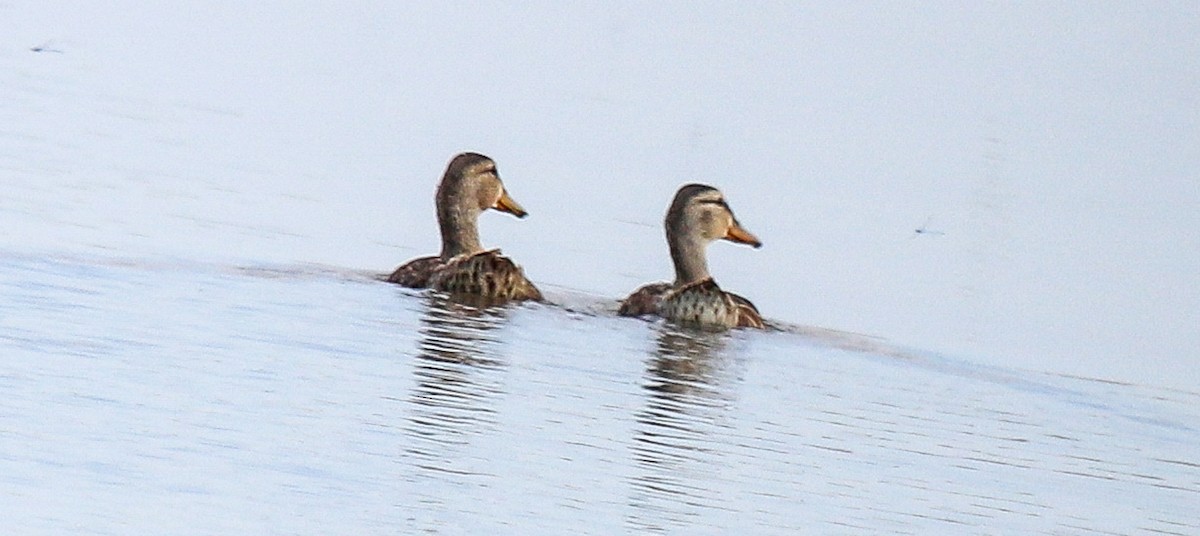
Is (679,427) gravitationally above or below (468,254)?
below

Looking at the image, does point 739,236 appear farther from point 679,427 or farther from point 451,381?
point 679,427

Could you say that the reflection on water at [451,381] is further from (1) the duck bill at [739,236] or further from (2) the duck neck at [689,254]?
(1) the duck bill at [739,236]

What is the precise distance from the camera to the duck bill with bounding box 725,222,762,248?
43.7 feet

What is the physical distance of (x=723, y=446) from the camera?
8.85m

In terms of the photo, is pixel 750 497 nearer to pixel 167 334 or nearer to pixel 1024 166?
pixel 167 334

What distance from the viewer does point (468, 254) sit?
12.8 metres

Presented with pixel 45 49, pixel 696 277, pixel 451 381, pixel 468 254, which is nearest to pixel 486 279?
pixel 468 254

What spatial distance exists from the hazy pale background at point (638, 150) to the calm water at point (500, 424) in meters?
1.02

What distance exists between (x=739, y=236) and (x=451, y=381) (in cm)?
411

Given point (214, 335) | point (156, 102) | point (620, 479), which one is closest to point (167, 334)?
point (214, 335)

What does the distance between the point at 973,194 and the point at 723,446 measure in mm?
8334

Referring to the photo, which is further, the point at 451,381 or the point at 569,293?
the point at 569,293

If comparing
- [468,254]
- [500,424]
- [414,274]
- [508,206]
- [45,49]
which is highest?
[45,49]

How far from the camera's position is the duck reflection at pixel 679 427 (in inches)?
310
